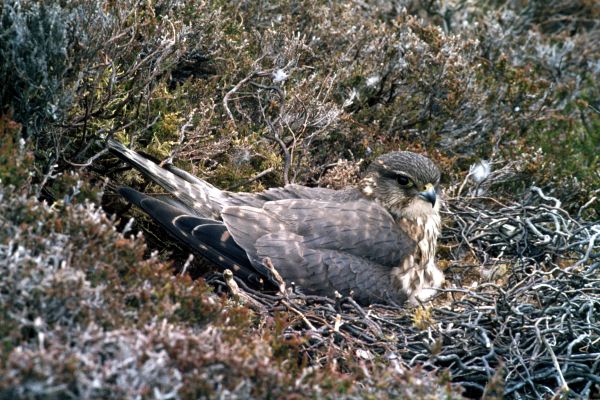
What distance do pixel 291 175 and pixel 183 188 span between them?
1173 millimetres

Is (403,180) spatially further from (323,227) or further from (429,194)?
(323,227)

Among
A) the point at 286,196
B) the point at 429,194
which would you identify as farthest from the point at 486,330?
the point at 286,196

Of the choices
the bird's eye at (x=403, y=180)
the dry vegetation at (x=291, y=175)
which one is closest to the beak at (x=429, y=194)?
the bird's eye at (x=403, y=180)

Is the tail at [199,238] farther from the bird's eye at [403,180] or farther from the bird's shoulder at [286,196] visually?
the bird's eye at [403,180]

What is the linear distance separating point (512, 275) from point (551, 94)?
10.5 ft

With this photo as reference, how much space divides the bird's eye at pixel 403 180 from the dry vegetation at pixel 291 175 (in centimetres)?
76

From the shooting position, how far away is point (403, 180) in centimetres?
580

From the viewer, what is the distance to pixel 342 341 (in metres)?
4.53

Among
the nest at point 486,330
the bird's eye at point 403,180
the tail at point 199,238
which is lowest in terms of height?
the nest at point 486,330

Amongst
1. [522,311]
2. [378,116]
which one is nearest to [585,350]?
[522,311]

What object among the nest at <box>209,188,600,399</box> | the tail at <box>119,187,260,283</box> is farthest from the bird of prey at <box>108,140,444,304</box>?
the nest at <box>209,188,600,399</box>

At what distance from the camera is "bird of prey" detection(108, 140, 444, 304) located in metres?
5.30

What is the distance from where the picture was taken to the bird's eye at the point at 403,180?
19.0 ft

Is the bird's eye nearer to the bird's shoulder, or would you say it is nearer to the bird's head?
the bird's head
